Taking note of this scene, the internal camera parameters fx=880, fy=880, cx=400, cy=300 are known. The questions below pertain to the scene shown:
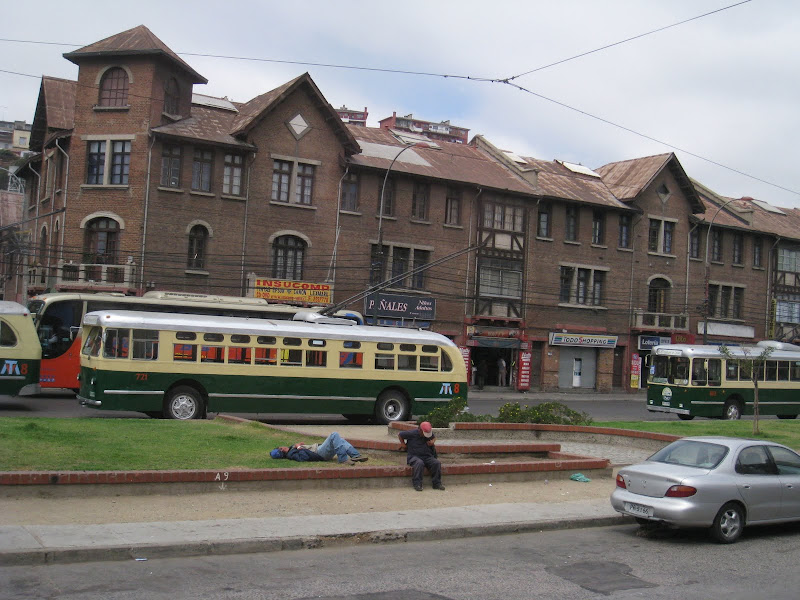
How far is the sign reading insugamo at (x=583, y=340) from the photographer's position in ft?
161

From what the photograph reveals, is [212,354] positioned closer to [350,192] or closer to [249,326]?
[249,326]

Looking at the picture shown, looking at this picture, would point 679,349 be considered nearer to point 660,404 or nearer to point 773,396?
point 660,404

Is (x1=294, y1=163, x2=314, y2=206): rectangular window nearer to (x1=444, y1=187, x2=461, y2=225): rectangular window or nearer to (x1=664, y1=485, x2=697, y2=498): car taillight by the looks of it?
(x1=444, y1=187, x2=461, y2=225): rectangular window

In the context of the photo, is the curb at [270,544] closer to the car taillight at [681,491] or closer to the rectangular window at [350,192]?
the car taillight at [681,491]

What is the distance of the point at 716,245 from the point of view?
185 ft

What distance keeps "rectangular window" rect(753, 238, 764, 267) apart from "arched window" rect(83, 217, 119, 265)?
41144 millimetres

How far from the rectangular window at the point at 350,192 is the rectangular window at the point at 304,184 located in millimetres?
1728

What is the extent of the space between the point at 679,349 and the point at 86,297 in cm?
2167

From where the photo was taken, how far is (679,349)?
33969 mm

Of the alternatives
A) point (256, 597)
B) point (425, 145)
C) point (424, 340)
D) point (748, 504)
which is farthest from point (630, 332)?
point (256, 597)

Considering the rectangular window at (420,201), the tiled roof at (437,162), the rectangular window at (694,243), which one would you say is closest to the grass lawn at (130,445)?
the tiled roof at (437,162)

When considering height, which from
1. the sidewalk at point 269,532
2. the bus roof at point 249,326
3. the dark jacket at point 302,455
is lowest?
the sidewalk at point 269,532

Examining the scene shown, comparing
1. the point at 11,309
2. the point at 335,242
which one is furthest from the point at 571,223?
the point at 11,309

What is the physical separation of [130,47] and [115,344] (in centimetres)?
2071
